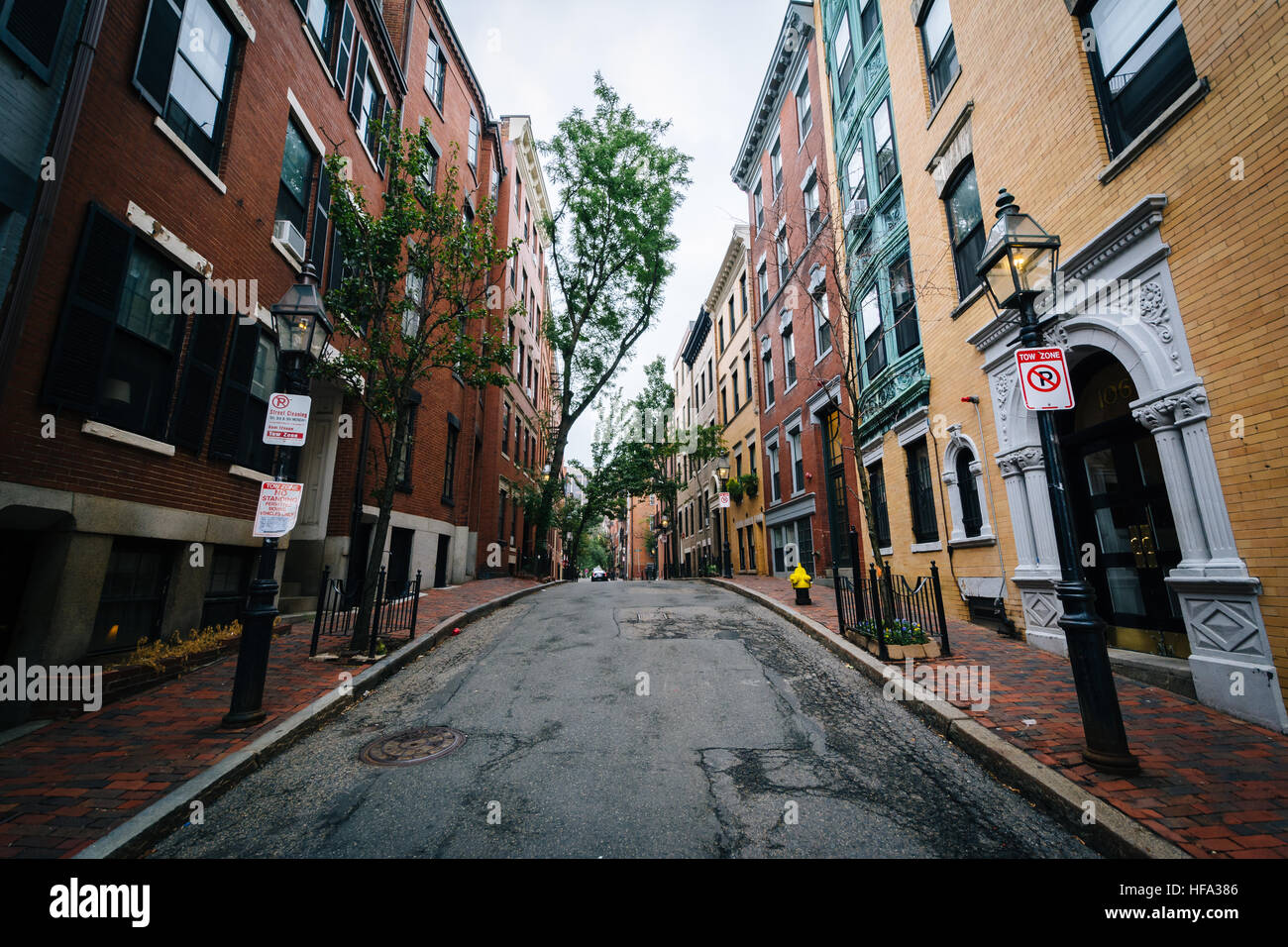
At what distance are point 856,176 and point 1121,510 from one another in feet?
36.0

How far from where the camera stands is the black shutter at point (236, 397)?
746 centimetres

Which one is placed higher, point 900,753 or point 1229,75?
point 1229,75

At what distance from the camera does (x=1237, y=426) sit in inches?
192

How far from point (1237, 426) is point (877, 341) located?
844cm

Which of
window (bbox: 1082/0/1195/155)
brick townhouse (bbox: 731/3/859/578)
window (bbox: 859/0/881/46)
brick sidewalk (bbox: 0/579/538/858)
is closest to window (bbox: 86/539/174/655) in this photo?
brick sidewalk (bbox: 0/579/538/858)

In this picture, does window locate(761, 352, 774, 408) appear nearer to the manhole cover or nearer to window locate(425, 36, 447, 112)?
window locate(425, 36, 447, 112)

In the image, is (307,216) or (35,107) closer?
(35,107)

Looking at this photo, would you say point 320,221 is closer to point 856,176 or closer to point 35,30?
point 35,30

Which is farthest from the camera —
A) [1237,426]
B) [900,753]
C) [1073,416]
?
[1073,416]

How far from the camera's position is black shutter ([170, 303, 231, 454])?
6758mm

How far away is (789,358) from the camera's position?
63.9 feet

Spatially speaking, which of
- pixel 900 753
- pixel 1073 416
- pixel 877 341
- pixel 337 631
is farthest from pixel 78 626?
pixel 877 341
